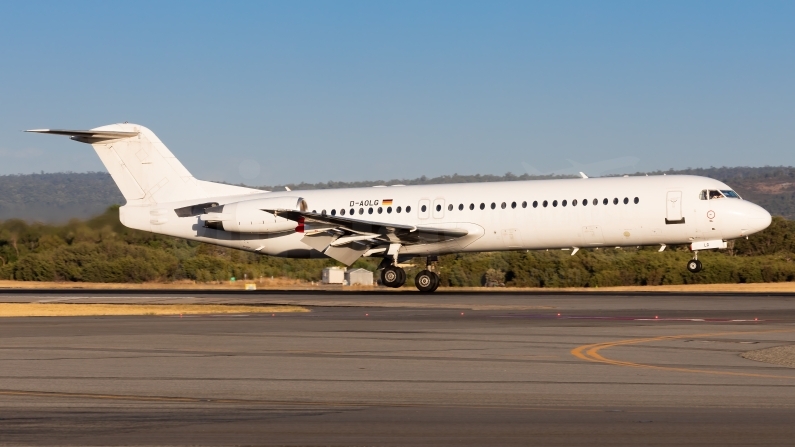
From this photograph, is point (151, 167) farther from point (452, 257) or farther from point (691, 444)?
point (691, 444)

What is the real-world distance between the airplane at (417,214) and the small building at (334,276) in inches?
385

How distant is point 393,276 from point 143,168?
10.8 m

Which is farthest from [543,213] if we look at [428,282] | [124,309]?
[124,309]

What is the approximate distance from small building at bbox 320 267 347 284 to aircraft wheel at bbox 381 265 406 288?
11541mm

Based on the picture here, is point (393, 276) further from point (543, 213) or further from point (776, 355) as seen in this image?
point (776, 355)

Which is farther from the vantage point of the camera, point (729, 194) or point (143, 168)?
point (143, 168)

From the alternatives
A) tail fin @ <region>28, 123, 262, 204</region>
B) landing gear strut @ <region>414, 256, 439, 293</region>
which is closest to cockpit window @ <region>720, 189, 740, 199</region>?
landing gear strut @ <region>414, 256, 439, 293</region>

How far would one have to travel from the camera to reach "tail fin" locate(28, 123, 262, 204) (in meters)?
39.9

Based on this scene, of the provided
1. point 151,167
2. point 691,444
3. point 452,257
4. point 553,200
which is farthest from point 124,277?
point 691,444

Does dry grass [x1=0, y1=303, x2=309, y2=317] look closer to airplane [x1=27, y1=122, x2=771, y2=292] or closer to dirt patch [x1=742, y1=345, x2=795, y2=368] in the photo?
airplane [x1=27, y1=122, x2=771, y2=292]

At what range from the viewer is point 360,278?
47188mm

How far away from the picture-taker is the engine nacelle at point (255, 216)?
37844mm

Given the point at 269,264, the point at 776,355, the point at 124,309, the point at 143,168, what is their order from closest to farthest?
1. the point at 776,355
2. the point at 124,309
3. the point at 143,168
4. the point at 269,264

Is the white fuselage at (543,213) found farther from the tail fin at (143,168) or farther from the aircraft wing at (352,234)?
the tail fin at (143,168)
